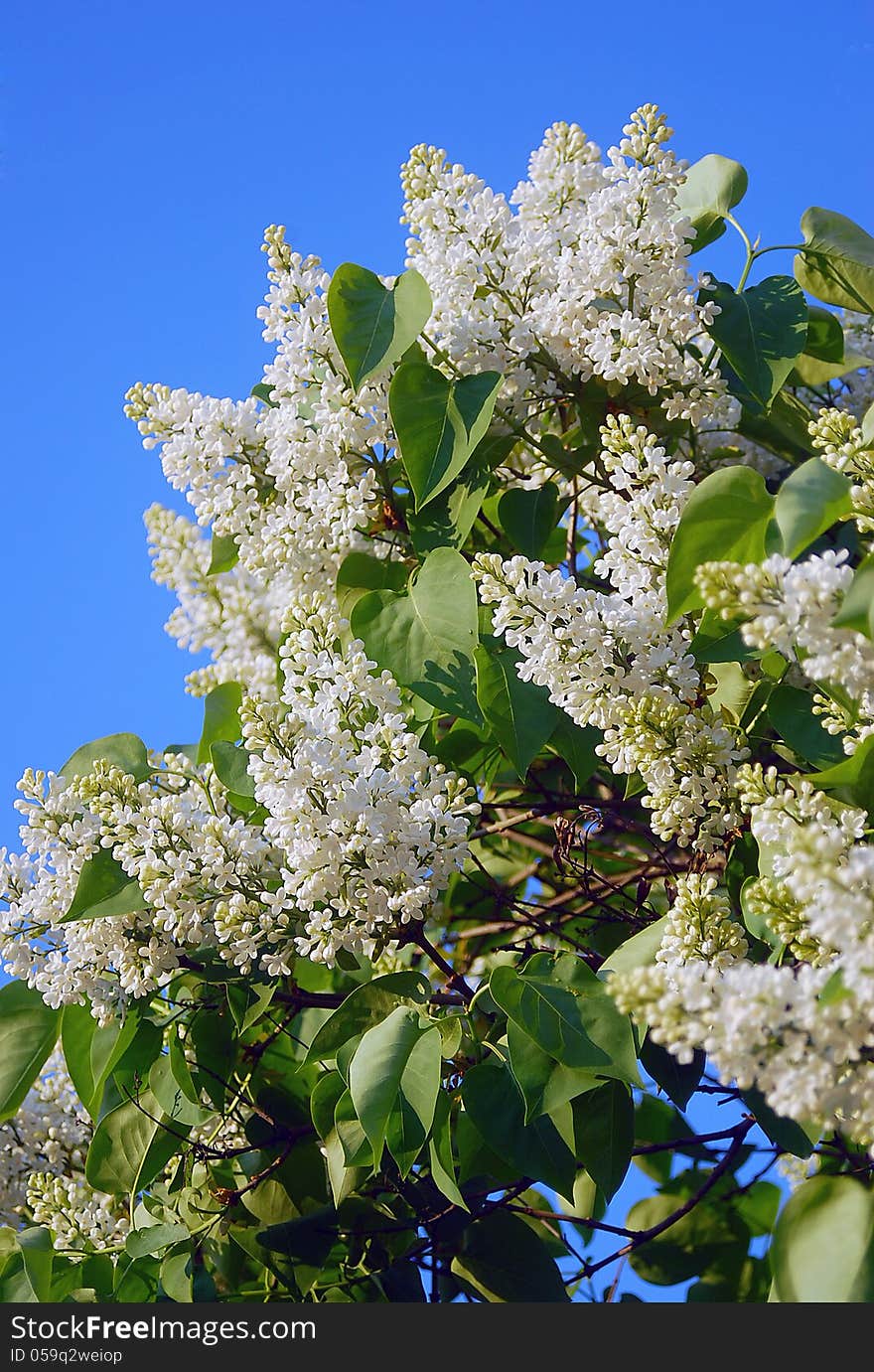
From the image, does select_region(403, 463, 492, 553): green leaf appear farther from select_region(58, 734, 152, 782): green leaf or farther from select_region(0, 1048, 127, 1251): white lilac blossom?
select_region(0, 1048, 127, 1251): white lilac blossom

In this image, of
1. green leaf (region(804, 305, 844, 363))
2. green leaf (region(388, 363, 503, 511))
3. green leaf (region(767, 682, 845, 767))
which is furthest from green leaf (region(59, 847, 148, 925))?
green leaf (region(804, 305, 844, 363))

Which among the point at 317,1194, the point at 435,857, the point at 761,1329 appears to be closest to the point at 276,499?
the point at 435,857

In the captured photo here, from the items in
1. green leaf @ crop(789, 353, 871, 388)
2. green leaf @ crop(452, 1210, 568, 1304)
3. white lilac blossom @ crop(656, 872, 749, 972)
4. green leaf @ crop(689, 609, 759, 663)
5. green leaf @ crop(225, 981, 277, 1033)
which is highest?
green leaf @ crop(789, 353, 871, 388)

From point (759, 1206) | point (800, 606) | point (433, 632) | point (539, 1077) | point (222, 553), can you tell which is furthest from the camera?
point (759, 1206)

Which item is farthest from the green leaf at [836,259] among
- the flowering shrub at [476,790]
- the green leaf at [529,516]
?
the green leaf at [529,516]

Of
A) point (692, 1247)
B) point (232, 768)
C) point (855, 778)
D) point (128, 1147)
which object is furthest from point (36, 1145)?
point (855, 778)

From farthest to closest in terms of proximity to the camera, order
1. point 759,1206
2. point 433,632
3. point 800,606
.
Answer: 1. point 759,1206
2. point 433,632
3. point 800,606

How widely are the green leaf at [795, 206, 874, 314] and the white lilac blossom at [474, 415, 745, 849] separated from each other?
505mm

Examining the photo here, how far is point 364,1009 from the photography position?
1132 millimetres

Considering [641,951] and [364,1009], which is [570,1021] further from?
[364,1009]

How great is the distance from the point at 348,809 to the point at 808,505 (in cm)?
45

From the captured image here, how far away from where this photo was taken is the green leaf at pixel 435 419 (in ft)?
3.99

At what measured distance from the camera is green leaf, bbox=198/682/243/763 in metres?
1.42

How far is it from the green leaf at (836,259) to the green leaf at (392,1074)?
3.13 ft
